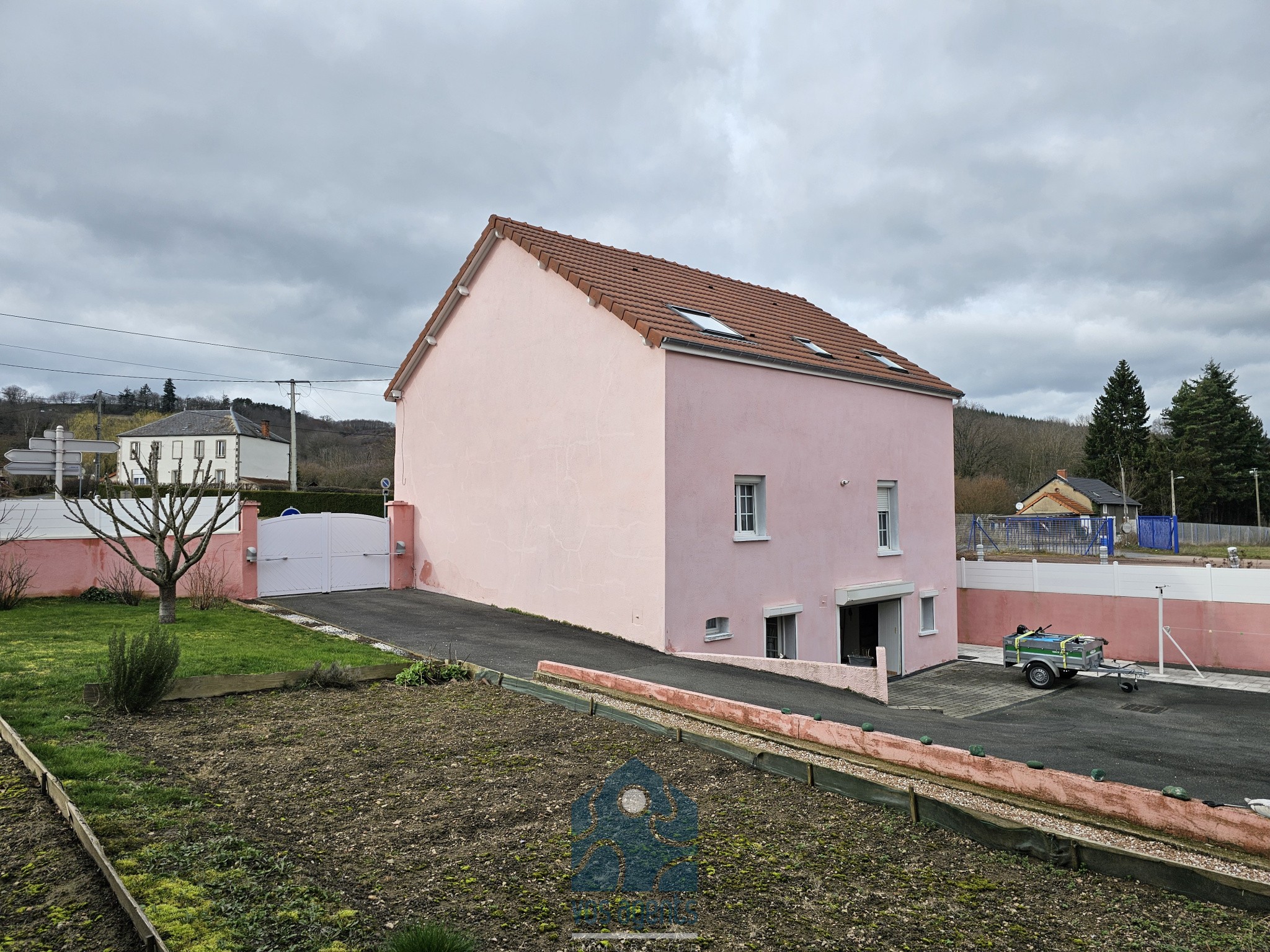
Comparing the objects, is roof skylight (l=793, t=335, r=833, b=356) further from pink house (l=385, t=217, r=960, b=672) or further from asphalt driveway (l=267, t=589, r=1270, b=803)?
asphalt driveway (l=267, t=589, r=1270, b=803)

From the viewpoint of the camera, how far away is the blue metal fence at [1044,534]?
2991cm

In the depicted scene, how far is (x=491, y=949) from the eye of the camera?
3623 millimetres

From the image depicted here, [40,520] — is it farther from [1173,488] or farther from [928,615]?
[1173,488]

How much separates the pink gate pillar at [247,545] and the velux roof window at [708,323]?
10.2 metres

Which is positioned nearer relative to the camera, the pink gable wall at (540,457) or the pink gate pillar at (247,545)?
the pink gable wall at (540,457)

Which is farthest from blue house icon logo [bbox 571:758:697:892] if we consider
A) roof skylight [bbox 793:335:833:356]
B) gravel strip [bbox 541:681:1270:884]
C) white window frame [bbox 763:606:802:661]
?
roof skylight [bbox 793:335:833:356]

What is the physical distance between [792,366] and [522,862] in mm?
13459

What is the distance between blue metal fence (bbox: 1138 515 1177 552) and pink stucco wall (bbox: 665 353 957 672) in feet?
87.7

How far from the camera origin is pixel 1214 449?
58.5m

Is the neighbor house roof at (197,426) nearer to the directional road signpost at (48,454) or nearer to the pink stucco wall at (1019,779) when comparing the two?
the directional road signpost at (48,454)

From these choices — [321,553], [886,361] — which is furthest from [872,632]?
[321,553]

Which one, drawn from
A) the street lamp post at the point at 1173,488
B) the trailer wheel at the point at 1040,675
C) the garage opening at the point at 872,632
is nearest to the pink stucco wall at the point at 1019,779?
the garage opening at the point at 872,632

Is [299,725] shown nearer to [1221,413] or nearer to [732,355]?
[732,355]

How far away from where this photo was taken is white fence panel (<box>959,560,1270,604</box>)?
66.1 ft
